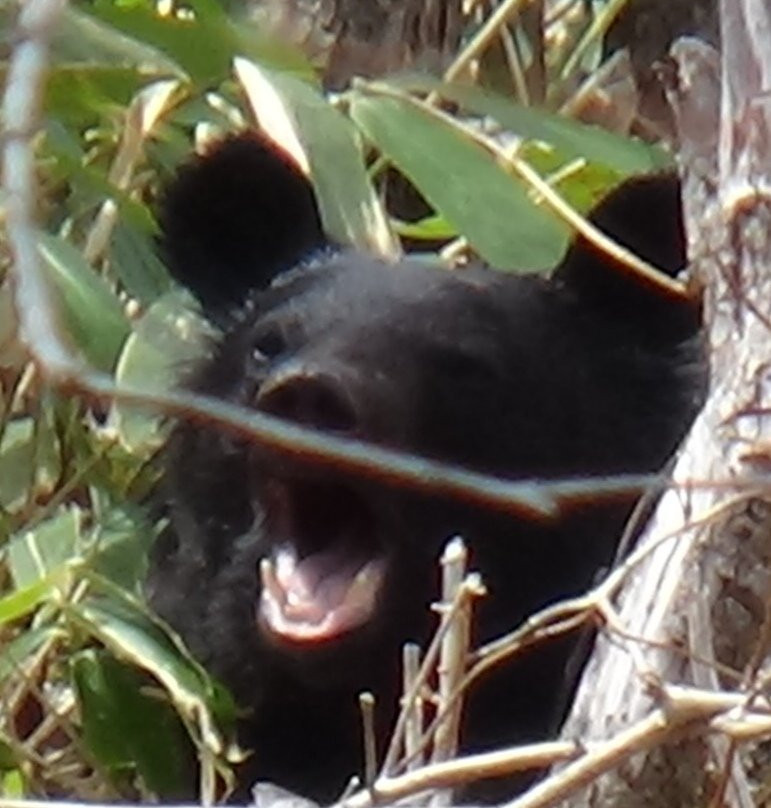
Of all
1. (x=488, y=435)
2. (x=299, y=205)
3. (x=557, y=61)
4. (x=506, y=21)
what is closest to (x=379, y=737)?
(x=488, y=435)

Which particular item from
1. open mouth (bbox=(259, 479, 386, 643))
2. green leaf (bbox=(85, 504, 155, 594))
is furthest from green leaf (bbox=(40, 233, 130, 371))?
green leaf (bbox=(85, 504, 155, 594))

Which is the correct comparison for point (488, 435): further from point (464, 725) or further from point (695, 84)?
point (695, 84)

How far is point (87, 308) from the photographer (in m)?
1.97

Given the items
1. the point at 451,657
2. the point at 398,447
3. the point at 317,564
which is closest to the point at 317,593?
the point at 317,564

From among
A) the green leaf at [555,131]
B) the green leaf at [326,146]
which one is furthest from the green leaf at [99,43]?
the green leaf at [555,131]

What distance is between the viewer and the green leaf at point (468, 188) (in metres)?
1.98

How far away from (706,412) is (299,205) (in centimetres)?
111

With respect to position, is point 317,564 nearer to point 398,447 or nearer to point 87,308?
point 398,447

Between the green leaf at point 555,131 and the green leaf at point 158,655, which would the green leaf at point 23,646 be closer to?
the green leaf at point 158,655

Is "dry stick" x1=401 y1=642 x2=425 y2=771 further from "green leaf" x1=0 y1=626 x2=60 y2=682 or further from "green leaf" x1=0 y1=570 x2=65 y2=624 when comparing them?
"green leaf" x1=0 y1=626 x2=60 y2=682

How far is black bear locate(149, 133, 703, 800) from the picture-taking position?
2260 mm

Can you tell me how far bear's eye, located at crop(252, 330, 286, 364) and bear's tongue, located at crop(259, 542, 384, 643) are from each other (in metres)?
0.19

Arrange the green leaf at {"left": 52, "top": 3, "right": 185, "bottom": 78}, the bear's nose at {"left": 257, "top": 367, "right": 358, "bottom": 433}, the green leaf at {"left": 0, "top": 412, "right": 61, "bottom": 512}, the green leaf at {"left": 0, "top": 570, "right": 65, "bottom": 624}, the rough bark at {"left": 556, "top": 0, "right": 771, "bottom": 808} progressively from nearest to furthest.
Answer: the rough bark at {"left": 556, "top": 0, "right": 771, "bottom": 808}, the green leaf at {"left": 52, "top": 3, "right": 185, "bottom": 78}, the green leaf at {"left": 0, "top": 570, "right": 65, "bottom": 624}, the bear's nose at {"left": 257, "top": 367, "right": 358, "bottom": 433}, the green leaf at {"left": 0, "top": 412, "right": 61, "bottom": 512}

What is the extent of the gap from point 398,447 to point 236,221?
0.43 metres
